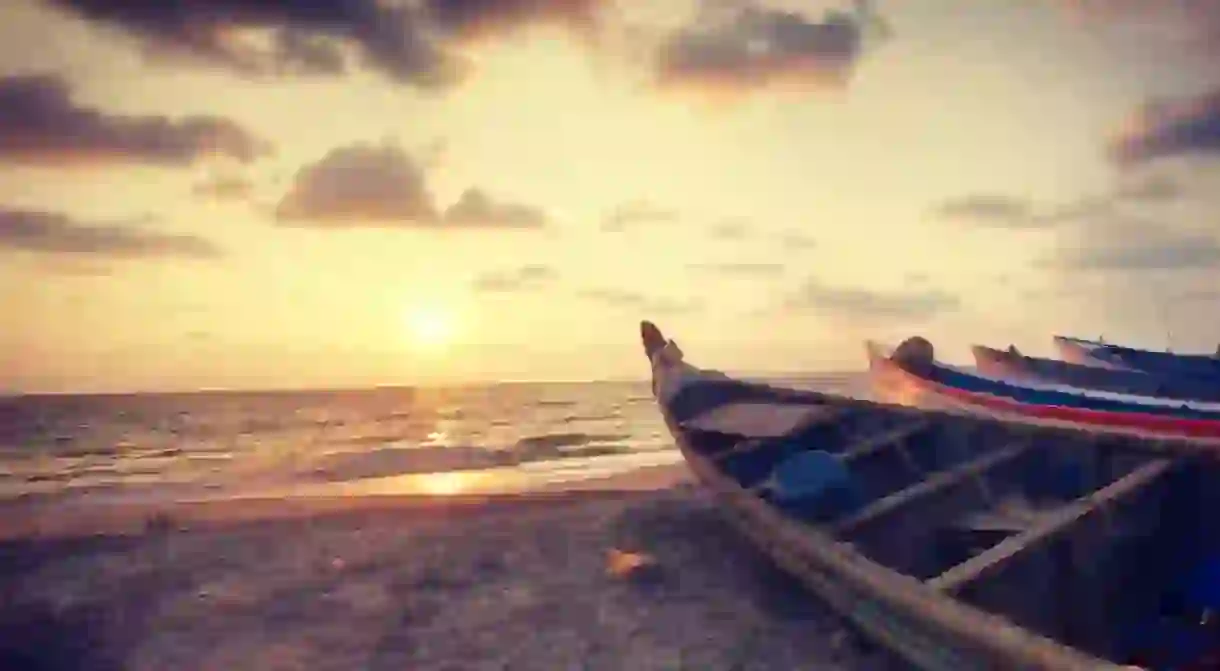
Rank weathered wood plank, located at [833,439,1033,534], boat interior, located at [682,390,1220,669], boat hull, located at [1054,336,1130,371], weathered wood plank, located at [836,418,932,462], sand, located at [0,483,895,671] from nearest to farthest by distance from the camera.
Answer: boat interior, located at [682,390,1220,669] < weathered wood plank, located at [833,439,1033,534] < sand, located at [0,483,895,671] < weathered wood plank, located at [836,418,932,462] < boat hull, located at [1054,336,1130,371]

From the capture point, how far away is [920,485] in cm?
553

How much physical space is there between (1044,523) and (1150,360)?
65.6 ft

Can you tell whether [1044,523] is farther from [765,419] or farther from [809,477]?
[765,419]

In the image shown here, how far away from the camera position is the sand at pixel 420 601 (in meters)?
5.33

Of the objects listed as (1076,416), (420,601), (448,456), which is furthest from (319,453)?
(1076,416)

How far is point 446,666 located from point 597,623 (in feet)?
4.35

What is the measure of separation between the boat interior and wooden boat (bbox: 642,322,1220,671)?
1cm

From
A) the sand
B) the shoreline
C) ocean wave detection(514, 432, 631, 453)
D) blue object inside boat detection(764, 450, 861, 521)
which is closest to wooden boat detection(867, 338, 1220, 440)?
blue object inside boat detection(764, 450, 861, 521)

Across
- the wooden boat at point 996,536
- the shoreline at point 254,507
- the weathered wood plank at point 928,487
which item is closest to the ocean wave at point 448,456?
the shoreline at point 254,507

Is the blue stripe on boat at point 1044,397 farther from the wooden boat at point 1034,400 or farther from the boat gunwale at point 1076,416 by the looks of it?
the boat gunwale at point 1076,416

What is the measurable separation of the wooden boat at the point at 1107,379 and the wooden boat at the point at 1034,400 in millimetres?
2322

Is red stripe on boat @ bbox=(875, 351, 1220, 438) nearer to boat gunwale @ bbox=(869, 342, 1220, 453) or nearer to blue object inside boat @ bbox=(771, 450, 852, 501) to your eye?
boat gunwale @ bbox=(869, 342, 1220, 453)

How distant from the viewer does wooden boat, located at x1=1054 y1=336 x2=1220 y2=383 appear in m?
18.0

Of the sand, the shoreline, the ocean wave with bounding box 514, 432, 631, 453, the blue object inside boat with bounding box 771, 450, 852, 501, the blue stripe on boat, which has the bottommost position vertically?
the ocean wave with bounding box 514, 432, 631, 453
